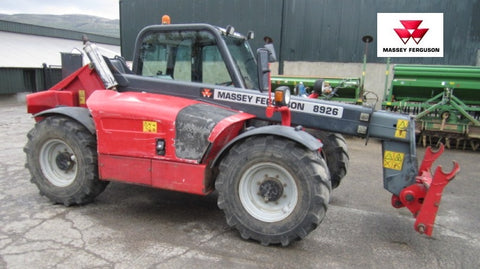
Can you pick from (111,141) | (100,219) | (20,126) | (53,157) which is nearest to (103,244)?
(100,219)

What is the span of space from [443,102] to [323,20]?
6169 mm

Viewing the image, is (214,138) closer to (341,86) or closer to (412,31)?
(341,86)

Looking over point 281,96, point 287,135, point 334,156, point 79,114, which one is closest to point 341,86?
point 334,156

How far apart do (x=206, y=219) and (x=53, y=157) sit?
209 cm

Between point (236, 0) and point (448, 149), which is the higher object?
point (236, 0)

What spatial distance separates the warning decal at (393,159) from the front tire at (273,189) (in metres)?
0.80

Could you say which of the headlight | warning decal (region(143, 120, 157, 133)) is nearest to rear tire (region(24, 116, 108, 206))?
warning decal (region(143, 120, 157, 133))

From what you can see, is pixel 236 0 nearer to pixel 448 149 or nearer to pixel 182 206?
pixel 448 149

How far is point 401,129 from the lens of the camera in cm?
373

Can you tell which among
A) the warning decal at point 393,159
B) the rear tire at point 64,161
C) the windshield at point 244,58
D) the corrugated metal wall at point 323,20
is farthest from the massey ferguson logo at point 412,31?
the rear tire at point 64,161

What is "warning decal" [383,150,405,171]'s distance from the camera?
371cm

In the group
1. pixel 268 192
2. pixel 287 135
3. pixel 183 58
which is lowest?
pixel 268 192

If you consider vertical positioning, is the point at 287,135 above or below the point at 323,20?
below

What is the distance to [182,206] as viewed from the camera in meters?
4.52
